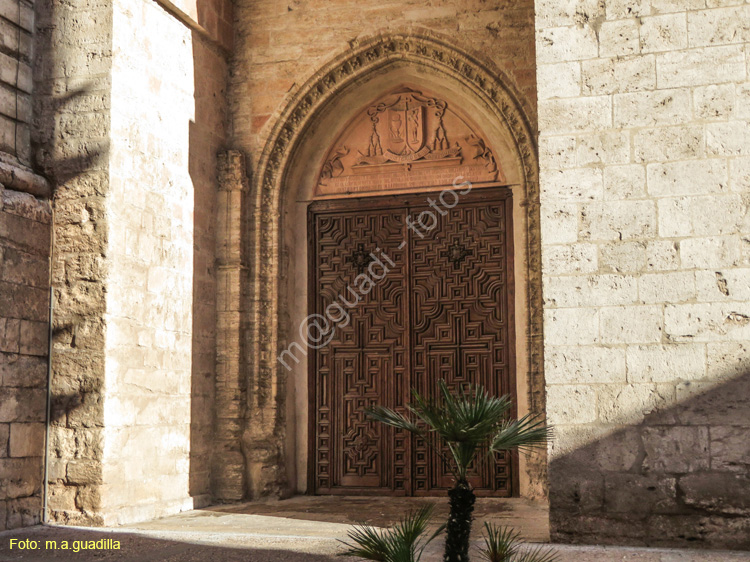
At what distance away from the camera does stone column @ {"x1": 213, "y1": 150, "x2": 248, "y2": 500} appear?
7.28 meters

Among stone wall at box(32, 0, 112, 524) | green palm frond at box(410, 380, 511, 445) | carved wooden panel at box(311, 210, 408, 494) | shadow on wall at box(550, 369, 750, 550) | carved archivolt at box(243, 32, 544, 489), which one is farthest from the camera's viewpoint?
carved wooden panel at box(311, 210, 408, 494)

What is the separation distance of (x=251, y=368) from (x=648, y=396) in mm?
3767

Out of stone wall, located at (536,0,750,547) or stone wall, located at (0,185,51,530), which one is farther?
stone wall, located at (0,185,51,530)

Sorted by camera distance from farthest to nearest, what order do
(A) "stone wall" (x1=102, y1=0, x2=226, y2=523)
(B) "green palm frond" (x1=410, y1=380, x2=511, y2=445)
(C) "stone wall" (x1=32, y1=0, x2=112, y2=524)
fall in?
1. (A) "stone wall" (x1=102, y1=0, x2=226, y2=523)
2. (C) "stone wall" (x1=32, y1=0, x2=112, y2=524)
3. (B) "green palm frond" (x1=410, y1=380, x2=511, y2=445)

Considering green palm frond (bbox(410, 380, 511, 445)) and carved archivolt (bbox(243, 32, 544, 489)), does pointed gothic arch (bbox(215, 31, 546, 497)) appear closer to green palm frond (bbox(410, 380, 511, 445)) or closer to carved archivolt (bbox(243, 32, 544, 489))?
carved archivolt (bbox(243, 32, 544, 489))

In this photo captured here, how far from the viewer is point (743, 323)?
15.4ft

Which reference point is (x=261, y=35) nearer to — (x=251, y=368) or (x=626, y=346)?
(x=251, y=368)

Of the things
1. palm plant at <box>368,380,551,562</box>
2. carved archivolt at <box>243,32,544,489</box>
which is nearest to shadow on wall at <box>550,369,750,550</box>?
palm plant at <box>368,380,551,562</box>

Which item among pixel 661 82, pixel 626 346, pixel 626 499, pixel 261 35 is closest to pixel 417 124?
pixel 261 35

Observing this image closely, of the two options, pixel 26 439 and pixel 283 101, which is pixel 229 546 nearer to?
pixel 26 439

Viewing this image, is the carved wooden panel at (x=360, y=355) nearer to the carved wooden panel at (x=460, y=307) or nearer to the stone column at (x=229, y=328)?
the carved wooden panel at (x=460, y=307)

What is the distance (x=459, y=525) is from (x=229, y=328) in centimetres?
501

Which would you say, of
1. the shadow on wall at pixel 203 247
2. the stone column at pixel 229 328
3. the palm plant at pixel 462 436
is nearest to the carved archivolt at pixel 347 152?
the stone column at pixel 229 328

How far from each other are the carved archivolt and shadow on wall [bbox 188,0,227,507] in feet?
1.17
